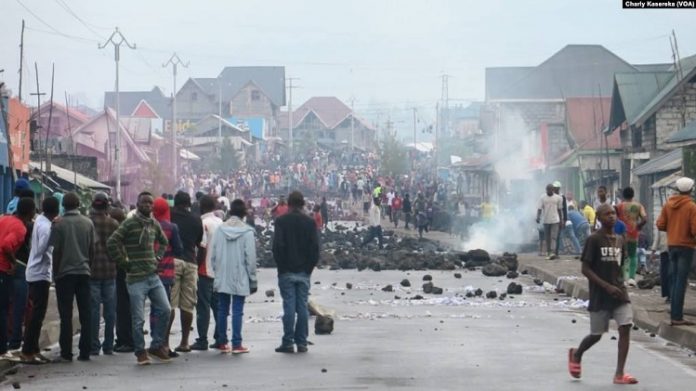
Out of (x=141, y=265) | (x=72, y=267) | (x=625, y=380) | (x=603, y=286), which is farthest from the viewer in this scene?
(x=72, y=267)

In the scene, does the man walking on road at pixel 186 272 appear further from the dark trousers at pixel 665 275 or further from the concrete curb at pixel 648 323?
the dark trousers at pixel 665 275

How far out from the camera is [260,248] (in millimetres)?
44594

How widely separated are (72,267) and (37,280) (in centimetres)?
42

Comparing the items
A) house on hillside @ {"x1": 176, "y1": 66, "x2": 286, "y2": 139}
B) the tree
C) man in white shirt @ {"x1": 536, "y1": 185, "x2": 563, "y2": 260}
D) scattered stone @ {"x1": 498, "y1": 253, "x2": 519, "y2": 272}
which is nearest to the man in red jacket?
man in white shirt @ {"x1": 536, "y1": 185, "x2": 563, "y2": 260}

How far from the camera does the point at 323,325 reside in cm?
1838

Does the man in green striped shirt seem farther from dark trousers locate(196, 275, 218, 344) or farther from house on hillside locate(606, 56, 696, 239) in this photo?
house on hillside locate(606, 56, 696, 239)

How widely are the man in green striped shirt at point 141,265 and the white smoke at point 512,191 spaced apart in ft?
99.3

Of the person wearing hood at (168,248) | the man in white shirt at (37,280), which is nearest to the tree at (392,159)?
the person wearing hood at (168,248)

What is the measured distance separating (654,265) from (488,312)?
10.7 metres

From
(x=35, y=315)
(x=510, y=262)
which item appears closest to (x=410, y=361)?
(x=35, y=315)

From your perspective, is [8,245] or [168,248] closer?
[8,245]

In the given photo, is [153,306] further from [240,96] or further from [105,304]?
[240,96]

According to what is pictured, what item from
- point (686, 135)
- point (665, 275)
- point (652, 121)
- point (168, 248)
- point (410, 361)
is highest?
point (652, 121)

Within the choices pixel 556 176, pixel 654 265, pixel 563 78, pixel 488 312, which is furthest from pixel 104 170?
pixel 488 312
